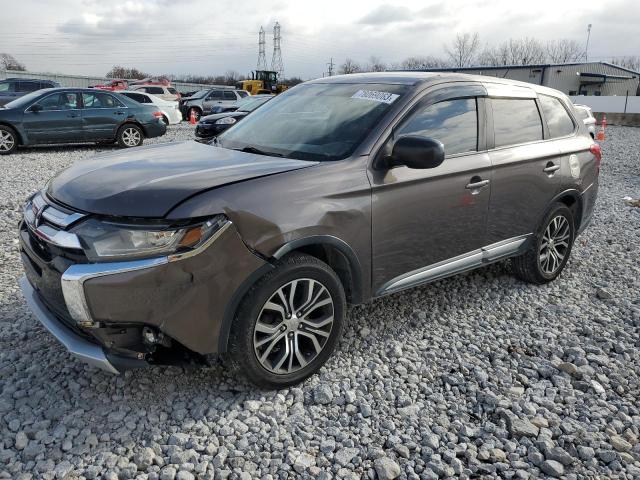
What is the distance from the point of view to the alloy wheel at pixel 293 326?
291cm

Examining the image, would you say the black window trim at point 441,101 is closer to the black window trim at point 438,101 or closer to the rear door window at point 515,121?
the black window trim at point 438,101

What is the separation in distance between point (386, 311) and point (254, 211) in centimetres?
182

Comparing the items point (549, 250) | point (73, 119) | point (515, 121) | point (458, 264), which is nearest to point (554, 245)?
point (549, 250)

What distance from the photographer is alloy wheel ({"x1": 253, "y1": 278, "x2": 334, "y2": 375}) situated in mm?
2910

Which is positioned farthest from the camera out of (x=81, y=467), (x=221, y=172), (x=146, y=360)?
(x=221, y=172)

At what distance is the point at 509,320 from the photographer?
414cm

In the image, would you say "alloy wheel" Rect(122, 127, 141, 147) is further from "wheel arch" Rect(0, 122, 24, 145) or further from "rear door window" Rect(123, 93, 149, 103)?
"rear door window" Rect(123, 93, 149, 103)

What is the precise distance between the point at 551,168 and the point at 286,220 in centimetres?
271

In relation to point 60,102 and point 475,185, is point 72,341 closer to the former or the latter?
point 475,185

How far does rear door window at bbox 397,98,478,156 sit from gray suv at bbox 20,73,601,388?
12 mm

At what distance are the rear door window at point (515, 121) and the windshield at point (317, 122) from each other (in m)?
0.93

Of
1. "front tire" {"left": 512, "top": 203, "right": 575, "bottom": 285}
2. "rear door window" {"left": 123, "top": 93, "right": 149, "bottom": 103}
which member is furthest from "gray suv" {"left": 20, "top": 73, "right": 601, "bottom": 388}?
"rear door window" {"left": 123, "top": 93, "right": 149, "bottom": 103}

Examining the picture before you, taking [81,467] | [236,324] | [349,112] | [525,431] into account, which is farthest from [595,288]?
[81,467]

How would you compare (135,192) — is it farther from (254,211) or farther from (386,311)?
(386,311)
